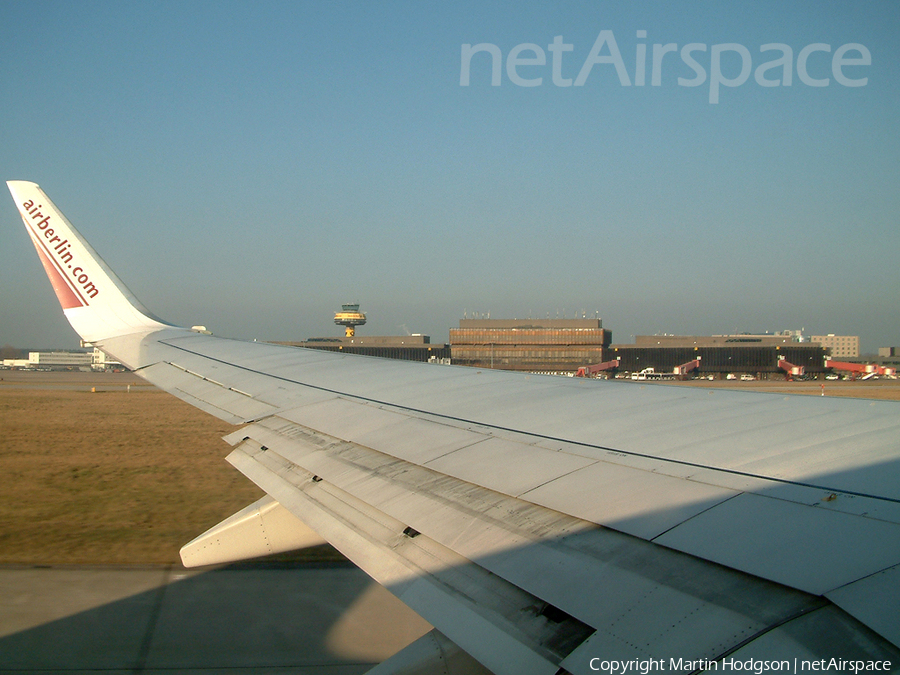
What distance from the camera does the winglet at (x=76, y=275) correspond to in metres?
6.16

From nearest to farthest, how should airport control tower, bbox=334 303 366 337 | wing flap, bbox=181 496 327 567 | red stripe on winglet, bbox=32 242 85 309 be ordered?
wing flap, bbox=181 496 327 567 < red stripe on winglet, bbox=32 242 85 309 < airport control tower, bbox=334 303 366 337

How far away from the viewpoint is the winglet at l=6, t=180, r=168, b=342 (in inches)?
243

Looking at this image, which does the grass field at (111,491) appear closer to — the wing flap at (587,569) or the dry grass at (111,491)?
the dry grass at (111,491)

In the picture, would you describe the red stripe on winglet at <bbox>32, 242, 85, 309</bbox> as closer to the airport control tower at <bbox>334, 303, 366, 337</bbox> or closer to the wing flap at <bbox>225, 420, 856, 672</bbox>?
the wing flap at <bbox>225, 420, 856, 672</bbox>

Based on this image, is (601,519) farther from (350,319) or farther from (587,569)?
(350,319)

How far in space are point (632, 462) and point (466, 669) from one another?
1004mm

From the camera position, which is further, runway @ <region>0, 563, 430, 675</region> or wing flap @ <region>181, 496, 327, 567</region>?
runway @ <region>0, 563, 430, 675</region>

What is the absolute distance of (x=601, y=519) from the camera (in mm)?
→ 1926

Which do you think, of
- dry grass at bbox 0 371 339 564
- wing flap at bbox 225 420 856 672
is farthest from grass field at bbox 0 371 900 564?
wing flap at bbox 225 420 856 672

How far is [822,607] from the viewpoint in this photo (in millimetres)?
1298

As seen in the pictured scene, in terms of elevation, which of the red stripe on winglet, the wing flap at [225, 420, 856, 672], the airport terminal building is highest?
the red stripe on winglet

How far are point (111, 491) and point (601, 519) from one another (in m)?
8.90

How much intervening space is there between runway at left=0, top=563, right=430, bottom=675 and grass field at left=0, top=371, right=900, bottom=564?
553 millimetres

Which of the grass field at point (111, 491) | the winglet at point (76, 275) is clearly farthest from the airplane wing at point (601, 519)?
the winglet at point (76, 275)
